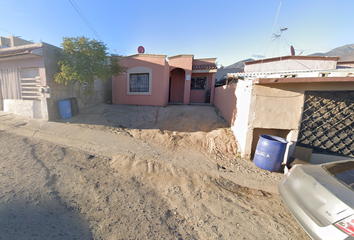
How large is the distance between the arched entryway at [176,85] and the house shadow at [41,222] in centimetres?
1167

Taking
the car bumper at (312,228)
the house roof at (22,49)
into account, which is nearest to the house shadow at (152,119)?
the house roof at (22,49)

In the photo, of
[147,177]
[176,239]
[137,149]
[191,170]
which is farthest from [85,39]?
[176,239]

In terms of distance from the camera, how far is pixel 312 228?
1847 millimetres

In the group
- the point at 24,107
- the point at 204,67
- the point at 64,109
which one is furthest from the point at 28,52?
the point at 204,67

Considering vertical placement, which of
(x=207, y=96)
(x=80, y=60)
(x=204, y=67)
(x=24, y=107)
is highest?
(x=204, y=67)

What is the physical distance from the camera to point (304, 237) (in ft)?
6.99

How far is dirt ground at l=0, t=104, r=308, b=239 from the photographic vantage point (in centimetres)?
206

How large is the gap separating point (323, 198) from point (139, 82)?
1001 cm

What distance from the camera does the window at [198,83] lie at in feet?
40.7

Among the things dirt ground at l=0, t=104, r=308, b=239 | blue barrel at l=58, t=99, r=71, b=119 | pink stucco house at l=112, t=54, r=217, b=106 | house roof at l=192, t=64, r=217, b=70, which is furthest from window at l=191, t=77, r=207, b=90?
blue barrel at l=58, t=99, r=71, b=119

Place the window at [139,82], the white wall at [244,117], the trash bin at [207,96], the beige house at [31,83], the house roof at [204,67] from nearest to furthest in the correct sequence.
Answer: the white wall at [244,117] → the beige house at [31,83] → the window at [139,82] → the house roof at [204,67] → the trash bin at [207,96]

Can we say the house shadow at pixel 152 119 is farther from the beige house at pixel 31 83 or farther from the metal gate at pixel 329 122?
the metal gate at pixel 329 122

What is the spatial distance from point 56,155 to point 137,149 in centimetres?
228

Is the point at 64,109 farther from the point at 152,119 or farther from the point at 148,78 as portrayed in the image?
the point at 148,78
